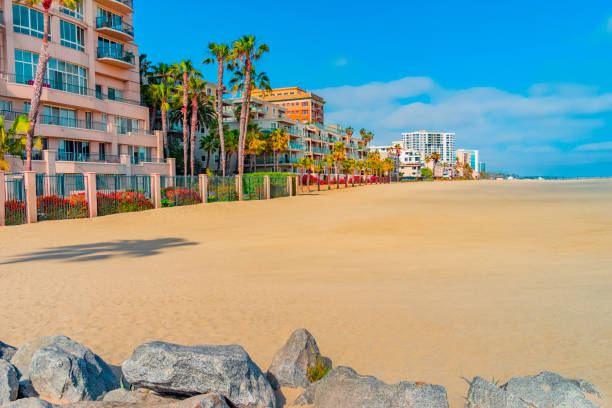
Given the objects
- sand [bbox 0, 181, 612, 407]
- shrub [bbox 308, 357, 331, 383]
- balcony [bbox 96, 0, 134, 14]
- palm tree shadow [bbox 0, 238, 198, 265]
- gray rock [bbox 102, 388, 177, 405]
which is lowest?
palm tree shadow [bbox 0, 238, 198, 265]

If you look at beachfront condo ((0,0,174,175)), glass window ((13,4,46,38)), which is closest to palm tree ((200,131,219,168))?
beachfront condo ((0,0,174,175))


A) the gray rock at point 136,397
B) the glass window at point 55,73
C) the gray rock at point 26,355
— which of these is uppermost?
the glass window at point 55,73

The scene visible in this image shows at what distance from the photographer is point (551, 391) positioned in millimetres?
4008

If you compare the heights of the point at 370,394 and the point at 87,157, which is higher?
the point at 87,157

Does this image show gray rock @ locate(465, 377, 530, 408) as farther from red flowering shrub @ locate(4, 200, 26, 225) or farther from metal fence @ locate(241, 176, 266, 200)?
metal fence @ locate(241, 176, 266, 200)

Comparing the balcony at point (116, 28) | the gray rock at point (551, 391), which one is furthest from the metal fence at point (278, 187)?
the gray rock at point (551, 391)

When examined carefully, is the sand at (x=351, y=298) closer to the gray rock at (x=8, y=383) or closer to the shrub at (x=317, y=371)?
the shrub at (x=317, y=371)

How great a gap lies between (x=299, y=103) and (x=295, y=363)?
464ft

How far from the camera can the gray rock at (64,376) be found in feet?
14.6

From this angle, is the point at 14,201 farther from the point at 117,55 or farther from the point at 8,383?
the point at 117,55

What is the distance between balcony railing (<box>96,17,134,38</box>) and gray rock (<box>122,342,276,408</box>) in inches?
1849

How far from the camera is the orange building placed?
140 meters

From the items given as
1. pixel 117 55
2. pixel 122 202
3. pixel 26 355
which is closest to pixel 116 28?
pixel 117 55

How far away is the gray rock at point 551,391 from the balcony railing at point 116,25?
48.6 meters
